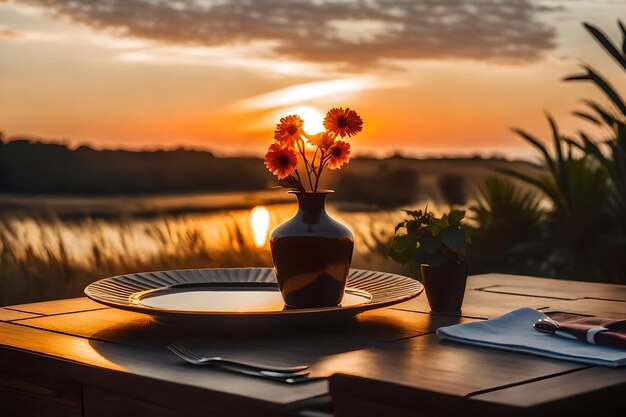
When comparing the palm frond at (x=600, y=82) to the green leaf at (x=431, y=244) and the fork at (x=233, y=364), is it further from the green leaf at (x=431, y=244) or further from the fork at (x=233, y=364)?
the fork at (x=233, y=364)

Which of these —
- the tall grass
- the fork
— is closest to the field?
the tall grass

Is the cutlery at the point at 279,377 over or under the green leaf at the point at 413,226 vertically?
under

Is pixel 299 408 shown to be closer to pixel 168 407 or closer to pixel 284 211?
pixel 168 407

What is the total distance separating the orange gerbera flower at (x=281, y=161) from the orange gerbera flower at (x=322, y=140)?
61 millimetres

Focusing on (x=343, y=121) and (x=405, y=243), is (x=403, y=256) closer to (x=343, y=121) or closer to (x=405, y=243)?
(x=405, y=243)

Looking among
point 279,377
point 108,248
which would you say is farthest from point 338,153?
point 108,248

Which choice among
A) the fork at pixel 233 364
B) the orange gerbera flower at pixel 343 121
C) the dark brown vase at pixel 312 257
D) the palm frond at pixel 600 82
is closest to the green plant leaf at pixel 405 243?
the dark brown vase at pixel 312 257

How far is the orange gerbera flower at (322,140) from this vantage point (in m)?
1.79

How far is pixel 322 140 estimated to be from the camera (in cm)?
179

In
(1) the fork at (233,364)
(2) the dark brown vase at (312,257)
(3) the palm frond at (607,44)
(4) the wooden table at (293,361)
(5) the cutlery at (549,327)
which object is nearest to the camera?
(4) the wooden table at (293,361)

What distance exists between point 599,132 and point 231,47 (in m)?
1.83

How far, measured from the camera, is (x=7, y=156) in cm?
394

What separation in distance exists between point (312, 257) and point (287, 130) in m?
0.25

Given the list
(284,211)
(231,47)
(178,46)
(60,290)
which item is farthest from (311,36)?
(60,290)
